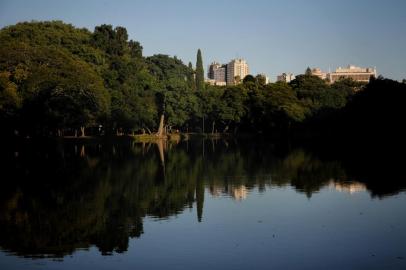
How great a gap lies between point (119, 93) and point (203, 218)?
60.9 meters

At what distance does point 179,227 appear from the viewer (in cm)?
1908

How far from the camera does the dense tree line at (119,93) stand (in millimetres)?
61594

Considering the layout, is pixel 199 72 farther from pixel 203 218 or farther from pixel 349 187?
pixel 203 218

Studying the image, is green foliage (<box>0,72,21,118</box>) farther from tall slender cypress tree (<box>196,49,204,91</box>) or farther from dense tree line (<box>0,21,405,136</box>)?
tall slender cypress tree (<box>196,49,204,91</box>)

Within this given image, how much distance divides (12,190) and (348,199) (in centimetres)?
1570

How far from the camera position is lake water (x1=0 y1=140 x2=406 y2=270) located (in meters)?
15.1

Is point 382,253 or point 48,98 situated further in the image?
point 48,98

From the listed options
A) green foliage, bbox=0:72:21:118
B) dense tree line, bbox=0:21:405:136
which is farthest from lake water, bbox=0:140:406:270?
dense tree line, bbox=0:21:405:136

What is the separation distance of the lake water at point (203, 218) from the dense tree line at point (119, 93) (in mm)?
24842

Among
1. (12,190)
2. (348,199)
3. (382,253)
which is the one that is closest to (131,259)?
(382,253)

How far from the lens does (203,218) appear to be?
20.7 metres

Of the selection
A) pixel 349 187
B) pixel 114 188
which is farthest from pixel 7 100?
pixel 349 187

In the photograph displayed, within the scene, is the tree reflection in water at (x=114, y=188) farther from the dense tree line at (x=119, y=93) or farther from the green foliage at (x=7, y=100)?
the dense tree line at (x=119, y=93)

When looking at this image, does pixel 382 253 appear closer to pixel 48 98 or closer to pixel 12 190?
pixel 12 190
